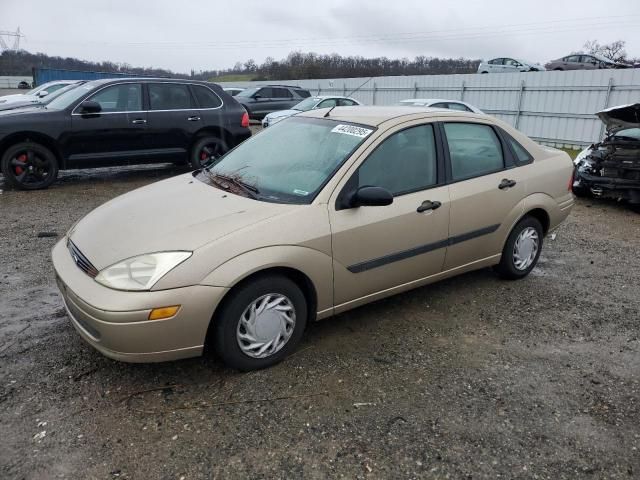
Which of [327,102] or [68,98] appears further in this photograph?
[327,102]

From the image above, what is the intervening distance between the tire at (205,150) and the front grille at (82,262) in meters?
6.01

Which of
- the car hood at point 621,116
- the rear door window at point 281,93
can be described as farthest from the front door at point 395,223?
the rear door window at point 281,93

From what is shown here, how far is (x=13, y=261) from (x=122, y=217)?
245 cm

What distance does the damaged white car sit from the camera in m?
7.57

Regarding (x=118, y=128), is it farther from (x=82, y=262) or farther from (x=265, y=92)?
(x=265, y=92)

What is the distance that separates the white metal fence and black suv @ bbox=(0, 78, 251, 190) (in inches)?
242

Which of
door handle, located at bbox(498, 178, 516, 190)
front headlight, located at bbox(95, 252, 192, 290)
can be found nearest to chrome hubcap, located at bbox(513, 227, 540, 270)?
door handle, located at bbox(498, 178, 516, 190)

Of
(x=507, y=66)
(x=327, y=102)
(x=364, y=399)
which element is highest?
(x=507, y=66)

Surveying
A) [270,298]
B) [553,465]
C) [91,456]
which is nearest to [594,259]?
[553,465]

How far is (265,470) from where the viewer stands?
2.37 meters

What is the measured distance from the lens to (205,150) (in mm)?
9250

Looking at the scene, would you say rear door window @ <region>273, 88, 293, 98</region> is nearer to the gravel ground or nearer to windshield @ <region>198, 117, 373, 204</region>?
windshield @ <region>198, 117, 373, 204</region>

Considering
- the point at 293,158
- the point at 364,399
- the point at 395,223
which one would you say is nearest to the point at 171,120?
the point at 293,158

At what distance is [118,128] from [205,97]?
5.73 ft
